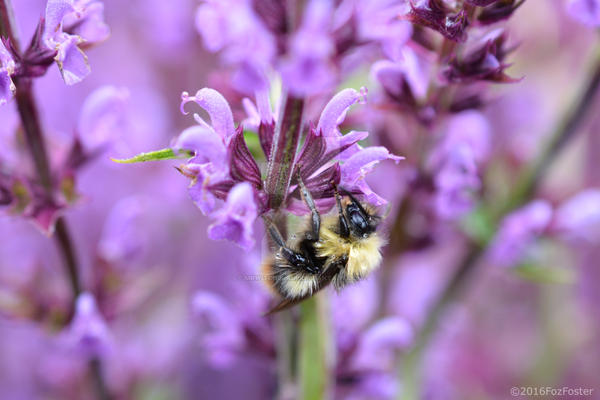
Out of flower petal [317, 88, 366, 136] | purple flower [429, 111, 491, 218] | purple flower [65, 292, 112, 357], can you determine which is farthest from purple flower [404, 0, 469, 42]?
purple flower [65, 292, 112, 357]

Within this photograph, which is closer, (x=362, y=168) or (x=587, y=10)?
(x=362, y=168)

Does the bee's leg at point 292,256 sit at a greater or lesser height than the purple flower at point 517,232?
greater

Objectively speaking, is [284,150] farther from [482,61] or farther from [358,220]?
[482,61]

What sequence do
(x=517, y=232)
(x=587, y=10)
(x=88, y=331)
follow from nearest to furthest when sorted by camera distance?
(x=587, y=10)
(x=88, y=331)
(x=517, y=232)

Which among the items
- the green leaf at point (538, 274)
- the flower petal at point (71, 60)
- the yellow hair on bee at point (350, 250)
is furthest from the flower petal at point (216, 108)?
the green leaf at point (538, 274)

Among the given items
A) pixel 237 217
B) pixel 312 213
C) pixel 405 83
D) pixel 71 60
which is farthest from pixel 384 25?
pixel 71 60

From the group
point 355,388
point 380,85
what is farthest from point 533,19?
point 355,388

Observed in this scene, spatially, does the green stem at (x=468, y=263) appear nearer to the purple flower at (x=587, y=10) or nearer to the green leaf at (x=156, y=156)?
the purple flower at (x=587, y=10)
